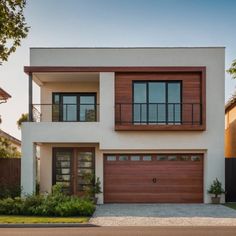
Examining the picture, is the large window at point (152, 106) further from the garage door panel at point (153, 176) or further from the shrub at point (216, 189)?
the shrub at point (216, 189)

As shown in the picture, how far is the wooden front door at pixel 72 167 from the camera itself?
19.0m

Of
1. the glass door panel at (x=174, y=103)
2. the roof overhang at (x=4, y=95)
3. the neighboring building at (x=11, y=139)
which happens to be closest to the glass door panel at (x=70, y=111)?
the glass door panel at (x=174, y=103)

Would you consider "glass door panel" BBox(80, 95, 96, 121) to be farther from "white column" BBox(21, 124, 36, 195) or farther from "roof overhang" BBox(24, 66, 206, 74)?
"white column" BBox(21, 124, 36, 195)

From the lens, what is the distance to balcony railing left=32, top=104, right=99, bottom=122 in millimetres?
19391

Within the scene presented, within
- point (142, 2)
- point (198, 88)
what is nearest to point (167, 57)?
point (198, 88)

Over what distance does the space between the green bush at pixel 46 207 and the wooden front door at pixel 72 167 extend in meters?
4.28

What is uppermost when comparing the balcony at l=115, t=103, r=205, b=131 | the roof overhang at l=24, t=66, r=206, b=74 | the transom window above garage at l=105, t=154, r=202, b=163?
the roof overhang at l=24, t=66, r=206, b=74

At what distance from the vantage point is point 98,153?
18250mm

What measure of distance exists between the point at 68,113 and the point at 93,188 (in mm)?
4111

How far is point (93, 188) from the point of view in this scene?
691 inches

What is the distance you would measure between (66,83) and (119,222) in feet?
30.3

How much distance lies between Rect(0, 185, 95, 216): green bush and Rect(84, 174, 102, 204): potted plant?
291 cm

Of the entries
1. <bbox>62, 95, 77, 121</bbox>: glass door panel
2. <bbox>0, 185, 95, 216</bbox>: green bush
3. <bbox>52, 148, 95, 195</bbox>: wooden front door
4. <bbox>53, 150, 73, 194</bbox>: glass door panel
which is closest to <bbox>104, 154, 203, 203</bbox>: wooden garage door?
<bbox>52, 148, 95, 195</bbox>: wooden front door

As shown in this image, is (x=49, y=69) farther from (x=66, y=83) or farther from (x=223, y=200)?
(x=223, y=200)
